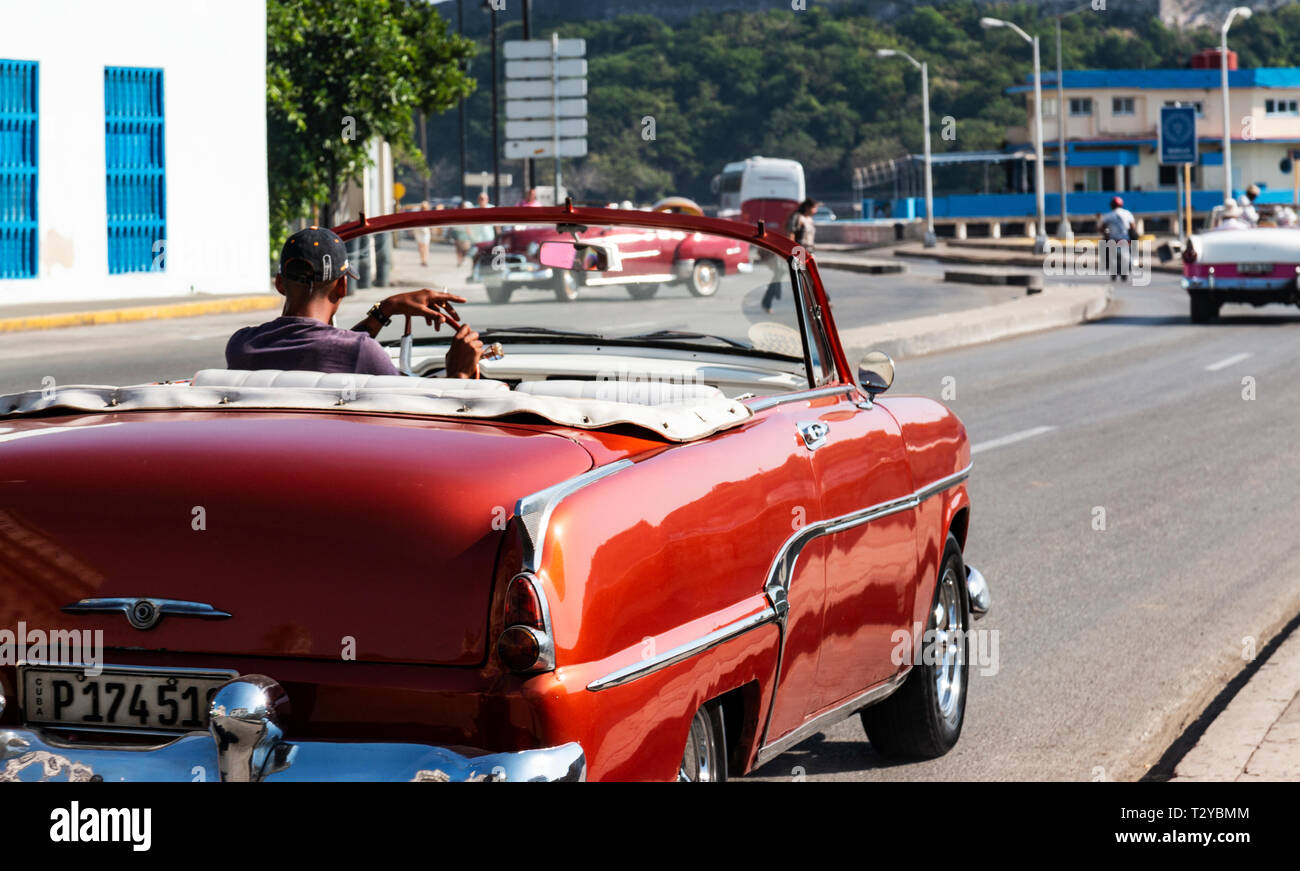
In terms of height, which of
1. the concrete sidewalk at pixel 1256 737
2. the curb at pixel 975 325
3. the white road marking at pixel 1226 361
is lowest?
the concrete sidewalk at pixel 1256 737

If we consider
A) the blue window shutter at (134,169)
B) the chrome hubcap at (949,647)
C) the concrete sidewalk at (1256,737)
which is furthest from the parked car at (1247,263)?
the chrome hubcap at (949,647)

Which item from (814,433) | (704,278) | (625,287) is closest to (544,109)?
(625,287)

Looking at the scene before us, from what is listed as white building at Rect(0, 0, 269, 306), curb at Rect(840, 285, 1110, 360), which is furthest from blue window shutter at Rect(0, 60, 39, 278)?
curb at Rect(840, 285, 1110, 360)

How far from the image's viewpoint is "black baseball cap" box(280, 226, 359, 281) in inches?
176

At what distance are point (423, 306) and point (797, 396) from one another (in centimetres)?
123

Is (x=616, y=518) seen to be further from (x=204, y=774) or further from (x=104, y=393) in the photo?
(x=104, y=393)

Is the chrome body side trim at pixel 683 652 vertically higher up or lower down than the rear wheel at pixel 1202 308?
lower down

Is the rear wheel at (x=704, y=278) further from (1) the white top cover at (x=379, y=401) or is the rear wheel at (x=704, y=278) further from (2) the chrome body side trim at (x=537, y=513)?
(2) the chrome body side trim at (x=537, y=513)

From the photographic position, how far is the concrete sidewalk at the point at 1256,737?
4953 millimetres

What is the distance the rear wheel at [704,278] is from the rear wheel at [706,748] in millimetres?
1934

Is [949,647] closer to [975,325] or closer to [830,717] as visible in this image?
[830,717]

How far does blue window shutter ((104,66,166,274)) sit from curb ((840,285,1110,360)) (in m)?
11.4

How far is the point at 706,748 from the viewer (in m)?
3.65
